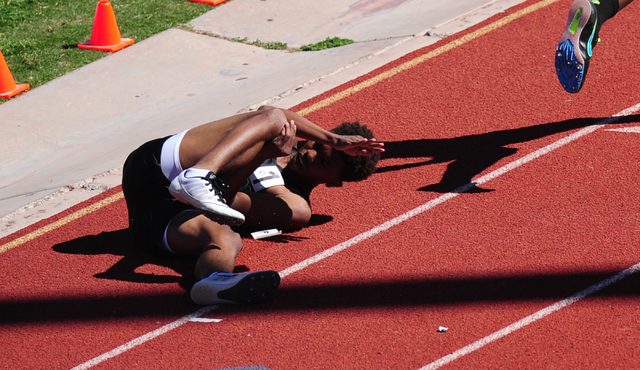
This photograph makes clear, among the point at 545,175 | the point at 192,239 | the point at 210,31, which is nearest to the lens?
the point at 192,239

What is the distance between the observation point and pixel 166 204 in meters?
4.92

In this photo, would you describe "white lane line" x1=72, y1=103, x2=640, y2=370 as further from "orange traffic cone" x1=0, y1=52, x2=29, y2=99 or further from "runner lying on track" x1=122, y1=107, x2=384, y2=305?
"orange traffic cone" x1=0, y1=52, x2=29, y2=99

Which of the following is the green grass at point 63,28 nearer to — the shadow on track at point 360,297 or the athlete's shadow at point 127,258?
the athlete's shadow at point 127,258

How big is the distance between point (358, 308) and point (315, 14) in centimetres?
579

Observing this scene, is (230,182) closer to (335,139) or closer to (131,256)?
(335,139)

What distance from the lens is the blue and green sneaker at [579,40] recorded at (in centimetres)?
535

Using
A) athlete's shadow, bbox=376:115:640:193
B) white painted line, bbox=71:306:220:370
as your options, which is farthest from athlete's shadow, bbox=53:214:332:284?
athlete's shadow, bbox=376:115:640:193

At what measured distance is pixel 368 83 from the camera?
7.38 m

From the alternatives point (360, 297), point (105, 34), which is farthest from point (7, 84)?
point (360, 297)

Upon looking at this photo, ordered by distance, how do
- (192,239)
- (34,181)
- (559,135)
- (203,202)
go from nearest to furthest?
(203,202), (192,239), (559,135), (34,181)

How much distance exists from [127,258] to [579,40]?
357 centimetres

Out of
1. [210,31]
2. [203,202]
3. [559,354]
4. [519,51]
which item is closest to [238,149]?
[203,202]

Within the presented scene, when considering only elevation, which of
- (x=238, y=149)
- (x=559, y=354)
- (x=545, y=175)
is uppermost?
(x=238, y=149)

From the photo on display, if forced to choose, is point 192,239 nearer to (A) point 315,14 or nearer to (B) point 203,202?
(B) point 203,202
